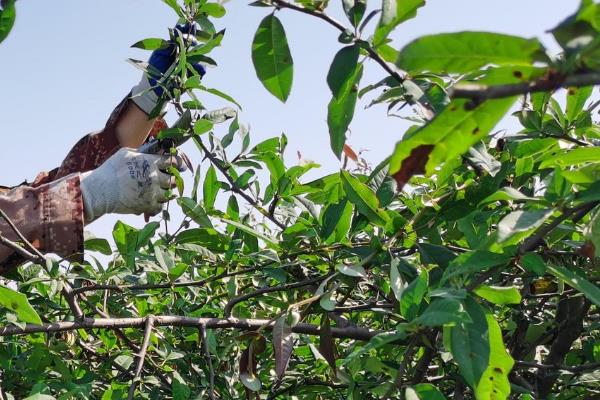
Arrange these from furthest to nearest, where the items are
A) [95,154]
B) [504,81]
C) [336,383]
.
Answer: [95,154]
[336,383]
[504,81]

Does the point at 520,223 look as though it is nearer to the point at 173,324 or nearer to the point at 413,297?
the point at 413,297

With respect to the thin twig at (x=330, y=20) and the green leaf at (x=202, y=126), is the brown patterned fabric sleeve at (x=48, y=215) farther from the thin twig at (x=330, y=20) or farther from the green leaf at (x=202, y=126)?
the thin twig at (x=330, y=20)

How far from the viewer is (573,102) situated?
Result: 1.25m

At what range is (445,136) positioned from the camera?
500mm

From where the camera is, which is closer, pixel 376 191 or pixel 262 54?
pixel 262 54

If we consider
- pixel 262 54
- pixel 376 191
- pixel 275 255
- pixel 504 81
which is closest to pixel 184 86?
pixel 275 255

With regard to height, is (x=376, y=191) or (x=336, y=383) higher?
(x=376, y=191)

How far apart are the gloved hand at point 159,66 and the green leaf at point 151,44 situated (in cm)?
2

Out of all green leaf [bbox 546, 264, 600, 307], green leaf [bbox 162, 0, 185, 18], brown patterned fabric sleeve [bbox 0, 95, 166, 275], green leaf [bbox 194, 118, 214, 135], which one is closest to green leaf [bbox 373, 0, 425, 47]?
green leaf [bbox 546, 264, 600, 307]

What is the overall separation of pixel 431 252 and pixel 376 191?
0.50ft

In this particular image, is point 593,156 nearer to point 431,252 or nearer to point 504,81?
point 431,252

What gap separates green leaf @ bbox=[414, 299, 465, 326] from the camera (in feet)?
2.42

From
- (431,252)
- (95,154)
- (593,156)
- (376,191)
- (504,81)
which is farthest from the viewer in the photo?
(95,154)

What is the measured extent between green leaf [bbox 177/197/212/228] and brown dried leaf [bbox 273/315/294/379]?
1.42 feet
